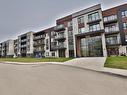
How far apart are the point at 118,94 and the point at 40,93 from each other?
3.58 meters

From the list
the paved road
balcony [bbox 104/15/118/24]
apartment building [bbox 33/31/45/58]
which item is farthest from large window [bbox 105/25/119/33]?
apartment building [bbox 33/31/45/58]

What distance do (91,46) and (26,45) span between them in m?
44.0

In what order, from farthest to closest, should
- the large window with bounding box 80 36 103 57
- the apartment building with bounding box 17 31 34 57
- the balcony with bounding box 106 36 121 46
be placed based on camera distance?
1. the apartment building with bounding box 17 31 34 57
2. the large window with bounding box 80 36 103 57
3. the balcony with bounding box 106 36 121 46

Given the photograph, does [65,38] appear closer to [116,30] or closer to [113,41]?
[113,41]

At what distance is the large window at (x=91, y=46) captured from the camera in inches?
1417

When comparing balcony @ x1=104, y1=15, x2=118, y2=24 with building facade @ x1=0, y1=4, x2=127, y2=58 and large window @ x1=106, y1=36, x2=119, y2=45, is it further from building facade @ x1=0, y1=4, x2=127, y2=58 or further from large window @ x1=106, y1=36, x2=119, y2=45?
large window @ x1=106, y1=36, x2=119, y2=45

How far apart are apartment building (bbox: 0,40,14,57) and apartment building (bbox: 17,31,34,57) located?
14.5 meters

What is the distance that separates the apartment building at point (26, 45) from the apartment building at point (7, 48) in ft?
47.6

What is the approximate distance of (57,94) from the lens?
5680mm

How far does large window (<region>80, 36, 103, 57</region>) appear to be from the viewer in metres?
36.0

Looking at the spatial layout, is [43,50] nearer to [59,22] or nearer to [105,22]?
[59,22]

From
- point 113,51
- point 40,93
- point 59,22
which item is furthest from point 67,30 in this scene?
point 40,93

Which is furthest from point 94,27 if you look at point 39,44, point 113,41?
point 39,44

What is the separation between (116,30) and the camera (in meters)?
34.7
